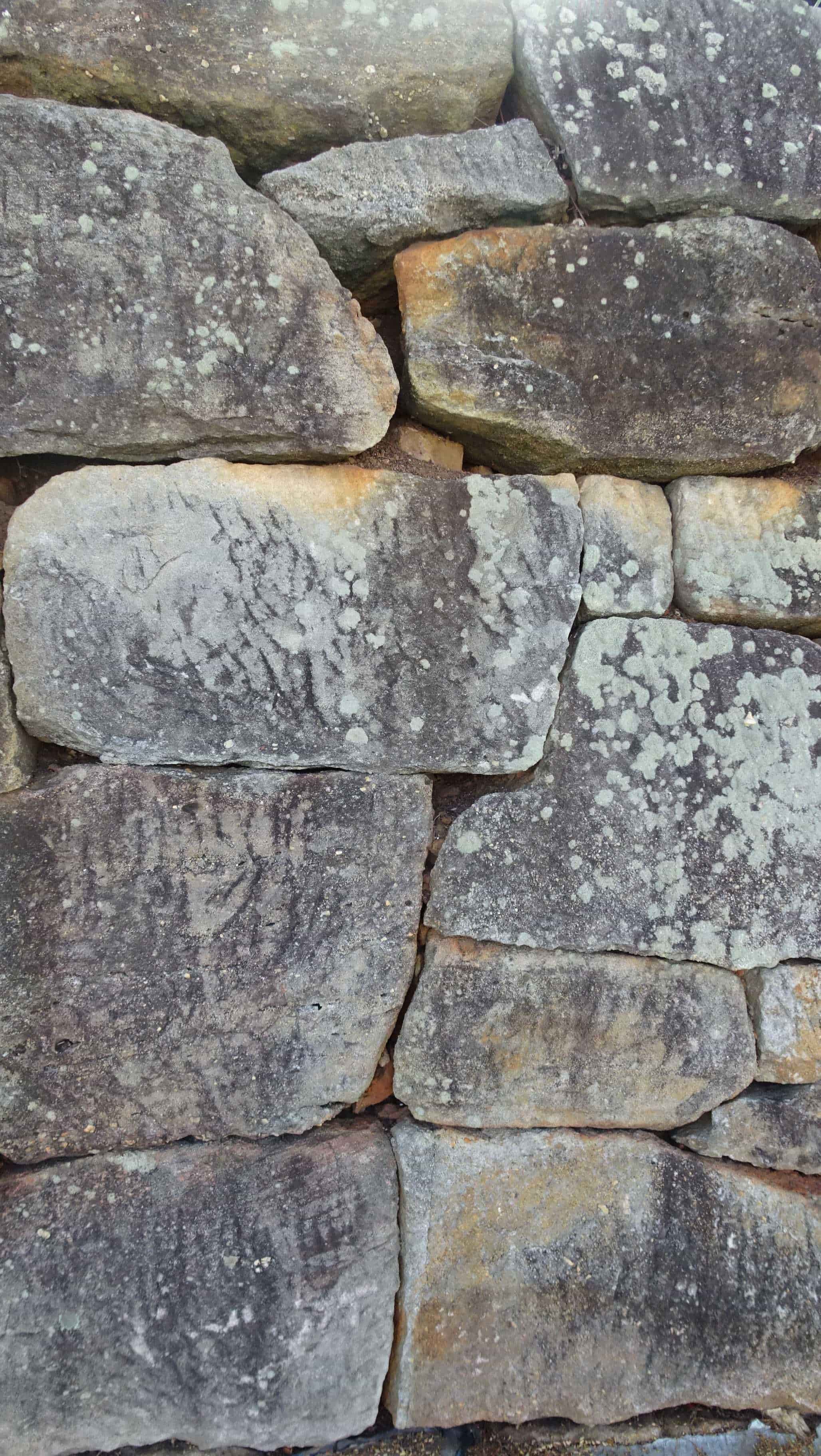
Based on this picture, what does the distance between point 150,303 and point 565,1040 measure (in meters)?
1.71

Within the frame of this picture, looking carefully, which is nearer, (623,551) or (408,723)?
(408,723)

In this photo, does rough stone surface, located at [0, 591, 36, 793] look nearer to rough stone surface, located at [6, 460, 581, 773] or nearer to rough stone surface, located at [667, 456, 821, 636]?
rough stone surface, located at [6, 460, 581, 773]

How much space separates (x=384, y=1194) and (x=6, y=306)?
6.18 ft

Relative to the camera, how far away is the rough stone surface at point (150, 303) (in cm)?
145

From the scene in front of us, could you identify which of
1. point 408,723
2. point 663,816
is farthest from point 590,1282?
point 408,723

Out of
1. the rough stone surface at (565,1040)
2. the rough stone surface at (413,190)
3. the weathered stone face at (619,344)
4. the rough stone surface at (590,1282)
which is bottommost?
the rough stone surface at (590,1282)

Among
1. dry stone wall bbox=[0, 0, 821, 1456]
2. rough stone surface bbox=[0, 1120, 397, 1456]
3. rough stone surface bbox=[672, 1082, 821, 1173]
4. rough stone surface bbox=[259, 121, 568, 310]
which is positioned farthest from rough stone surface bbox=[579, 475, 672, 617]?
rough stone surface bbox=[0, 1120, 397, 1456]

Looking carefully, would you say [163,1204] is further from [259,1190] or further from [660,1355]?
[660,1355]

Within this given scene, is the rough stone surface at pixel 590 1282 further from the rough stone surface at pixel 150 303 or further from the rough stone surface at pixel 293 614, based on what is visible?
the rough stone surface at pixel 150 303

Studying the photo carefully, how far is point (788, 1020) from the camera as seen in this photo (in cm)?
178

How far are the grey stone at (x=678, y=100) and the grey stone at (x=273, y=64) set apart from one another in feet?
0.39

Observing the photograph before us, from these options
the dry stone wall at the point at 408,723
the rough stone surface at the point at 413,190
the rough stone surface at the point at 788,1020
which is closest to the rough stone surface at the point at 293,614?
the dry stone wall at the point at 408,723

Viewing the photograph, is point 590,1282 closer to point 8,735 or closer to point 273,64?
point 8,735

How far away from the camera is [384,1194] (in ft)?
5.44
